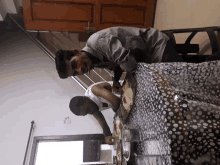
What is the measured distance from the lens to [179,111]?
0.64m

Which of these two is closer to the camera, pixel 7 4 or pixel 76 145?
pixel 76 145

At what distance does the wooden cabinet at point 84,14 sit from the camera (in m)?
2.42

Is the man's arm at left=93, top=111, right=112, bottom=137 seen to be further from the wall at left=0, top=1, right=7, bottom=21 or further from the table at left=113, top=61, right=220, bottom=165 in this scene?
the wall at left=0, top=1, right=7, bottom=21

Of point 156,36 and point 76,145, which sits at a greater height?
point 156,36

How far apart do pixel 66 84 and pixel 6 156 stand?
116 centimetres

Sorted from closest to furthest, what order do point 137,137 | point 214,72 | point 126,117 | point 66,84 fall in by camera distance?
point 214,72
point 137,137
point 126,117
point 66,84

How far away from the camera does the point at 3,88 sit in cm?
229

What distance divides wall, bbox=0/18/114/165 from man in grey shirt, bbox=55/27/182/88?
1.09 metres

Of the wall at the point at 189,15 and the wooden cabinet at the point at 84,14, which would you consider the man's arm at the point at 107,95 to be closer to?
the wall at the point at 189,15

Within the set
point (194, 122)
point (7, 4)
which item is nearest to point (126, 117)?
point (194, 122)

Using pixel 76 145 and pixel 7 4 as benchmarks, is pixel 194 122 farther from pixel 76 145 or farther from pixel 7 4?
pixel 7 4

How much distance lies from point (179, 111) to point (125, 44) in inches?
25.0

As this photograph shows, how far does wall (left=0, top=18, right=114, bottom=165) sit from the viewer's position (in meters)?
1.99

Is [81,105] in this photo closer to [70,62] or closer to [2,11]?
[70,62]
